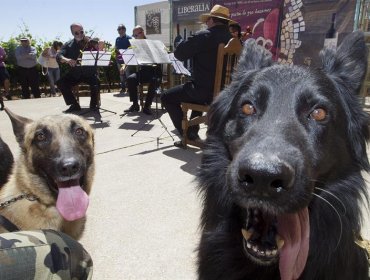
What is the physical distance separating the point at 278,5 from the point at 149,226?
320 inches

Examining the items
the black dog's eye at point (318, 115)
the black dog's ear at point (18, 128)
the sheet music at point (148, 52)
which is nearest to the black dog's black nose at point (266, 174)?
the black dog's eye at point (318, 115)

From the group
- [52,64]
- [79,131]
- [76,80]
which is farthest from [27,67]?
[79,131]

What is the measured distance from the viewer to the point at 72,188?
108 inches

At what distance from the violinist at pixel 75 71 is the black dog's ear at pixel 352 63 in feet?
25.5

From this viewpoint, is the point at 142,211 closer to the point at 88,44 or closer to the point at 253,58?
the point at 253,58

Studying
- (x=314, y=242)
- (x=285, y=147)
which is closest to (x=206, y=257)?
(x=314, y=242)

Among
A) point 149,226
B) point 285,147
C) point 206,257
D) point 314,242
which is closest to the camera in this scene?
point 285,147

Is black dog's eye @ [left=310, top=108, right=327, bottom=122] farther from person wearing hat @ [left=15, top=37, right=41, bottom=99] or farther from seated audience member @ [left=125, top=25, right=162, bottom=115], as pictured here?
person wearing hat @ [left=15, top=37, right=41, bottom=99]

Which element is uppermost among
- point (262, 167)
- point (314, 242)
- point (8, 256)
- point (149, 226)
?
point (262, 167)

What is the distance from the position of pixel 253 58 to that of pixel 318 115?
30.0 inches

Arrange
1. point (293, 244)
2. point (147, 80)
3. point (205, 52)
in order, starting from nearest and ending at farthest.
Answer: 1. point (293, 244)
2. point (205, 52)
3. point (147, 80)

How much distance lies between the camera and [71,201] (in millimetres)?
2670

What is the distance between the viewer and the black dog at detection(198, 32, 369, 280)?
4.76ft

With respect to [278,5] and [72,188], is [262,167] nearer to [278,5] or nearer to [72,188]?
[72,188]
